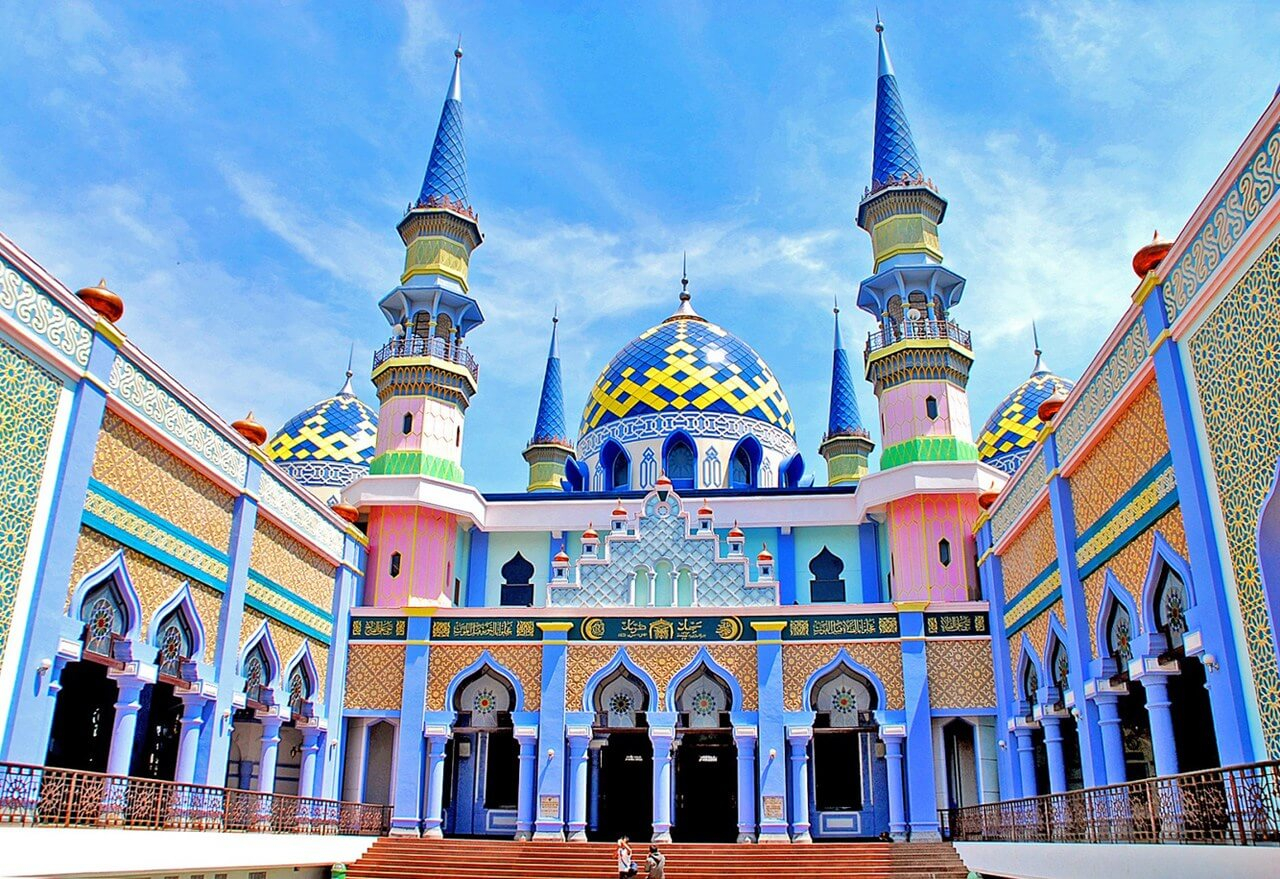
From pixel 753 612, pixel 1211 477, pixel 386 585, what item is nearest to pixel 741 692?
pixel 753 612

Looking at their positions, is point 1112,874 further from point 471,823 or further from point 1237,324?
point 471,823

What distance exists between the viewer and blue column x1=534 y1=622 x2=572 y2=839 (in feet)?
49.3

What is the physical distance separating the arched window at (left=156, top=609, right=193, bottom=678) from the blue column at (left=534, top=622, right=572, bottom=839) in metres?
5.34


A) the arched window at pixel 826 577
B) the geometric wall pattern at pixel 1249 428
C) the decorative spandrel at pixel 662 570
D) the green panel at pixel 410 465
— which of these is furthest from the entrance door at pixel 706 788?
the geometric wall pattern at pixel 1249 428

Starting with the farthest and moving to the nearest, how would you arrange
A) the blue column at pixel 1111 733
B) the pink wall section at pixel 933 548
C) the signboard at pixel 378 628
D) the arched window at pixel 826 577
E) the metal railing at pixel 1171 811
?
the arched window at pixel 826 577, the pink wall section at pixel 933 548, the signboard at pixel 378 628, the blue column at pixel 1111 733, the metal railing at pixel 1171 811

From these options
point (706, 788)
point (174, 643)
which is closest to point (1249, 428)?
point (174, 643)

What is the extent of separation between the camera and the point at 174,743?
1430cm

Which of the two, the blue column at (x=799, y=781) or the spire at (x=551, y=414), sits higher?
the spire at (x=551, y=414)

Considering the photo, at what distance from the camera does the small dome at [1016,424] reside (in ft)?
75.8

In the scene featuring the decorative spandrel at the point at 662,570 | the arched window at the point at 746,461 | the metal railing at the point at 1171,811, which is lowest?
the metal railing at the point at 1171,811

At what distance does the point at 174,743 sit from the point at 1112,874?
1134 centimetres

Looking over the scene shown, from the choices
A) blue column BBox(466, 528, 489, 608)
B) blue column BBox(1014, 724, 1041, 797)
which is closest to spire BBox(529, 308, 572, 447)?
blue column BBox(466, 528, 489, 608)

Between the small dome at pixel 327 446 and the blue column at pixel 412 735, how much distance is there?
8882 mm

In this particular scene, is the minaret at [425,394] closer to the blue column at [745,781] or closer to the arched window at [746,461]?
the blue column at [745,781]
